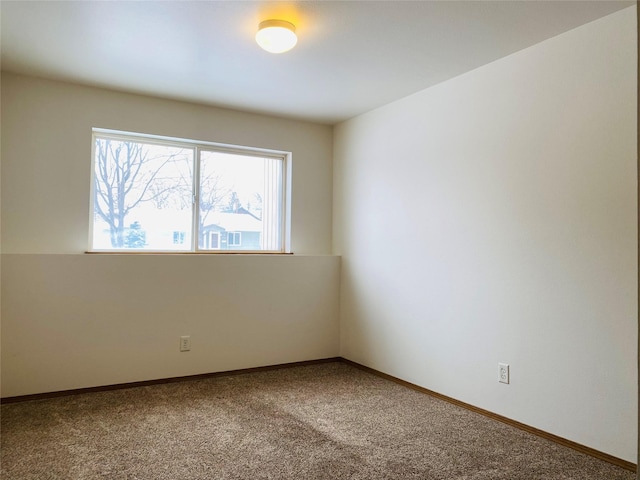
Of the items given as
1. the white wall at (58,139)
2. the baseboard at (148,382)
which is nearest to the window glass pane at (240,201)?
the white wall at (58,139)

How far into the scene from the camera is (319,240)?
15.0ft

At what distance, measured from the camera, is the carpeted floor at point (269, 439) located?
222 cm

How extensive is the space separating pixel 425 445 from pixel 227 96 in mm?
2944

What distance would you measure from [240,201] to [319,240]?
885mm

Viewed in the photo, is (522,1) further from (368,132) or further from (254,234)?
(254,234)

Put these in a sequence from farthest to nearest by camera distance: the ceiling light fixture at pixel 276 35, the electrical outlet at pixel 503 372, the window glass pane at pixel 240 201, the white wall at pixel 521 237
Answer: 1. the window glass pane at pixel 240 201
2. the electrical outlet at pixel 503 372
3. the ceiling light fixture at pixel 276 35
4. the white wall at pixel 521 237

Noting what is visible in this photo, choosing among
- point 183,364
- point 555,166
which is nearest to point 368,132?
point 555,166

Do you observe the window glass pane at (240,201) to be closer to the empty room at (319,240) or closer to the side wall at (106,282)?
the empty room at (319,240)

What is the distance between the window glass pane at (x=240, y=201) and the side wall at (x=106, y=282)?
0.71ft

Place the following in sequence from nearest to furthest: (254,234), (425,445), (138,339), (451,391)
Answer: (425,445)
(451,391)
(138,339)
(254,234)

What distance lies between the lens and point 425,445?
2527 mm

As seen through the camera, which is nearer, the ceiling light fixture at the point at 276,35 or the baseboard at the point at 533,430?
the baseboard at the point at 533,430

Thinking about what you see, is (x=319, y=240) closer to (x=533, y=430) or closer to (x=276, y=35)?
(x=276, y=35)

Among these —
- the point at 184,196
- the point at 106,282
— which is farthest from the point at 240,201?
the point at 106,282
